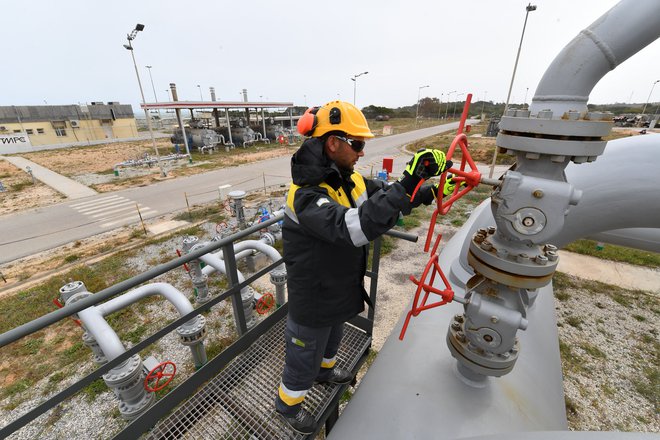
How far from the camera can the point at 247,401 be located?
2.61 meters

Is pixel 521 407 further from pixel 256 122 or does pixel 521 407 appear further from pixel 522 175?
pixel 256 122

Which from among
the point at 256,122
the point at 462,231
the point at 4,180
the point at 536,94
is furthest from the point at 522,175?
the point at 256,122

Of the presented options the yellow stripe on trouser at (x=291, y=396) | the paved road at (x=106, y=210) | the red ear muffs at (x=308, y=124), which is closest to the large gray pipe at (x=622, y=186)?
the red ear muffs at (x=308, y=124)

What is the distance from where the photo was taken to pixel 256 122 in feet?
124

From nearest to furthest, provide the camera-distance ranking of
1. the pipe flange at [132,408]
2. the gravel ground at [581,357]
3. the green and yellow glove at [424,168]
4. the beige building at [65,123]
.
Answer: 1. the green and yellow glove at [424,168]
2. the pipe flange at [132,408]
3. the gravel ground at [581,357]
4. the beige building at [65,123]

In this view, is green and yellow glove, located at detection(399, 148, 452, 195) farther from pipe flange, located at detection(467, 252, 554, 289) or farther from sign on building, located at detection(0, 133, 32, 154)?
sign on building, located at detection(0, 133, 32, 154)

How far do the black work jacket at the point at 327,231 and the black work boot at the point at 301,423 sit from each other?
0.87 metres

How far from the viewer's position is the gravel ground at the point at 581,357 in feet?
12.2

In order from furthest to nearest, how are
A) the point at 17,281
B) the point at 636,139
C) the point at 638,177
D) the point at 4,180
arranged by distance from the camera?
the point at 4,180, the point at 17,281, the point at 636,139, the point at 638,177

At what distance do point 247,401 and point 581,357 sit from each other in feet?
16.4

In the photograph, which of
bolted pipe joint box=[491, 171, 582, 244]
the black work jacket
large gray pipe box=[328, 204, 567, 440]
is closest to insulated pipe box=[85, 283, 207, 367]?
the black work jacket

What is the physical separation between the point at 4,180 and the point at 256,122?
2420 centimetres

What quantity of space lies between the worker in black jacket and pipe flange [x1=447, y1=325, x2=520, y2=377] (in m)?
0.80

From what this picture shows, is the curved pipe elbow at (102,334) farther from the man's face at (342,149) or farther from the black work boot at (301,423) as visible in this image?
the man's face at (342,149)
